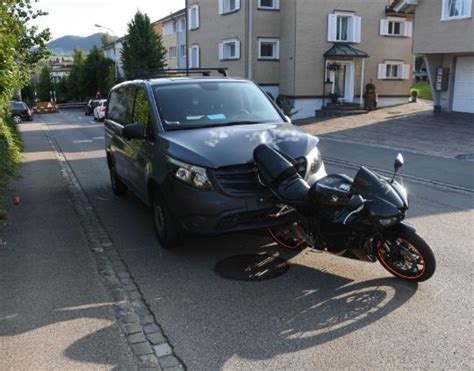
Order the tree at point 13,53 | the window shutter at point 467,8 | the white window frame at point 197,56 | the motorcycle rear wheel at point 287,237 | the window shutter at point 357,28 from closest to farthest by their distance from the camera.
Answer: the motorcycle rear wheel at point 287,237, the tree at point 13,53, the window shutter at point 467,8, the window shutter at point 357,28, the white window frame at point 197,56

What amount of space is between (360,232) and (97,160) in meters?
11.5

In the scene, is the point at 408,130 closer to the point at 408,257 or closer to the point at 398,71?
A: the point at 398,71

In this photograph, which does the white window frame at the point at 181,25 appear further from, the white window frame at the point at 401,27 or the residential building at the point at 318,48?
the white window frame at the point at 401,27

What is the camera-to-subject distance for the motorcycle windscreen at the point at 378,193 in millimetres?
4527

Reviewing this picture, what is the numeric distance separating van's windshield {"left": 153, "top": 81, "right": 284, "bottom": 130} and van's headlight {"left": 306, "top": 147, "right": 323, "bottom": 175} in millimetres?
998

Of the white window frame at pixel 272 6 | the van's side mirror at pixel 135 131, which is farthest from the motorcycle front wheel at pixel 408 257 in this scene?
the white window frame at pixel 272 6

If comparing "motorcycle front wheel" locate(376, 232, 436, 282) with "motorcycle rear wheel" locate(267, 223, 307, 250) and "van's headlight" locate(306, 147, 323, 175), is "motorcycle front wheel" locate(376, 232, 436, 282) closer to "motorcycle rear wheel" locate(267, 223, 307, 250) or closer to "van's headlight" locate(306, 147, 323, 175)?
"motorcycle rear wheel" locate(267, 223, 307, 250)

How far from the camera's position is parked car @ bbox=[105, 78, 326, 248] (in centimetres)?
529

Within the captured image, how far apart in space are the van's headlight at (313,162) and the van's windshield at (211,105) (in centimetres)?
100

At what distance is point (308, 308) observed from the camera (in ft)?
14.6

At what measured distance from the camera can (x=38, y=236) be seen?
6.91m

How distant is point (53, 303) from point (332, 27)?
26.7 m

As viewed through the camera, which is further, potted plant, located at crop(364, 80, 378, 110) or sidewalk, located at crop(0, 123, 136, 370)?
potted plant, located at crop(364, 80, 378, 110)

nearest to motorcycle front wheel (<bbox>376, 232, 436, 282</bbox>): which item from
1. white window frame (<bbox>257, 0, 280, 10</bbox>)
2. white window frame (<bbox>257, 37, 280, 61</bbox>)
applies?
white window frame (<bbox>257, 37, 280, 61</bbox>)
